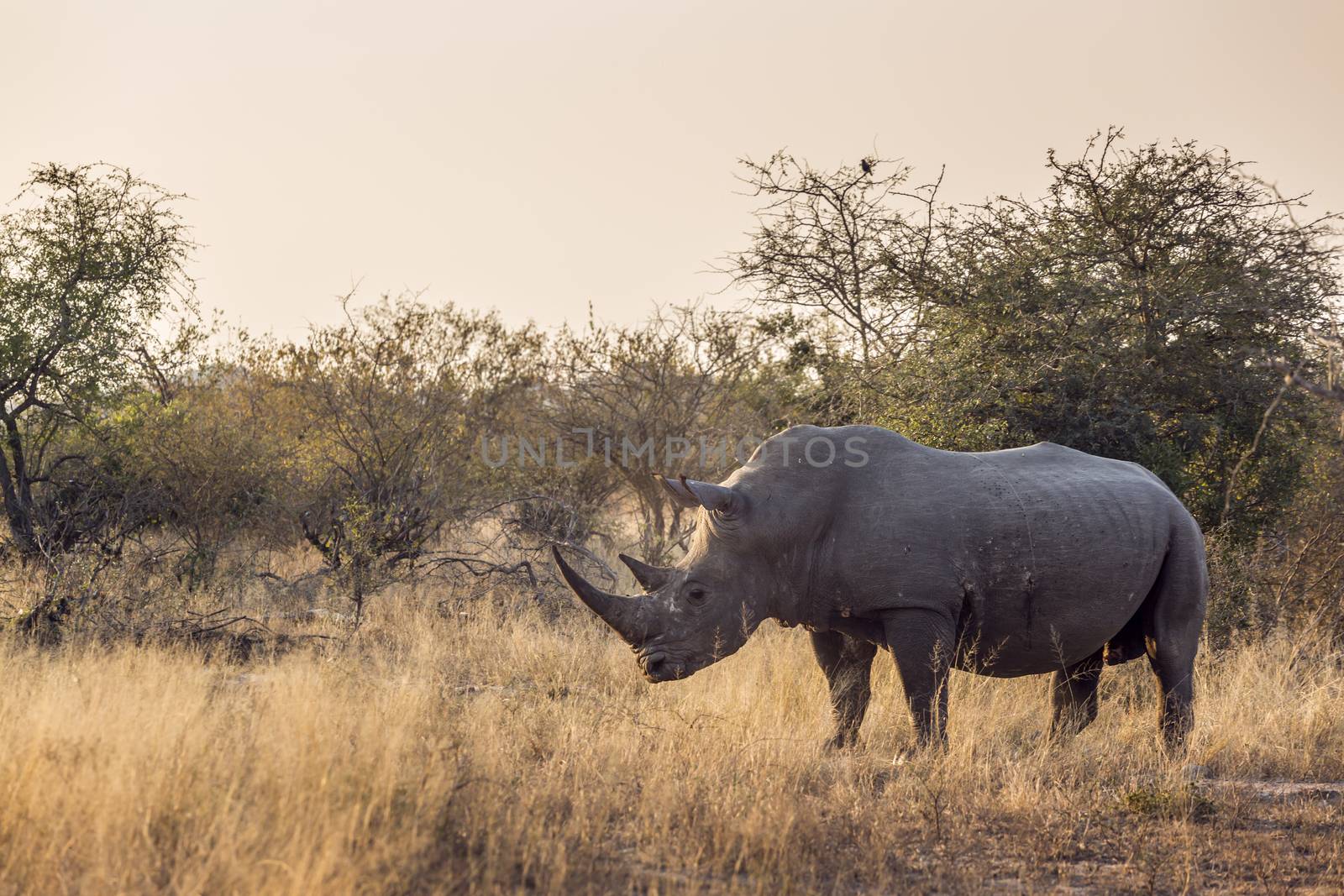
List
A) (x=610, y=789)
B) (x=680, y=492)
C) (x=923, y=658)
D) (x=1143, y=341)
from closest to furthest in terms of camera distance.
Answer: (x=610, y=789) → (x=923, y=658) → (x=680, y=492) → (x=1143, y=341)

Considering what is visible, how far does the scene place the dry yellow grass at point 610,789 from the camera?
418 centimetres

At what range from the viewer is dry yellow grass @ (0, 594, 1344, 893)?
4176 mm

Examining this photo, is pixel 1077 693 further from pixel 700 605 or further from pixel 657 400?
pixel 657 400

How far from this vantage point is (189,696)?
233 inches

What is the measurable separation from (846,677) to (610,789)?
2160mm

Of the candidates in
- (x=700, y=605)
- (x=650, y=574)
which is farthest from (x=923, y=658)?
(x=650, y=574)

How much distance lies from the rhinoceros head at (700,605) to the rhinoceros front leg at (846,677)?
2.50 ft

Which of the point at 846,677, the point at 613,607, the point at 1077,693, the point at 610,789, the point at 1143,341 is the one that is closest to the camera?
the point at 610,789

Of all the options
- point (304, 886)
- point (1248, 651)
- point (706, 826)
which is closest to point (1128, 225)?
point (1248, 651)

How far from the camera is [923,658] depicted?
643 centimetres

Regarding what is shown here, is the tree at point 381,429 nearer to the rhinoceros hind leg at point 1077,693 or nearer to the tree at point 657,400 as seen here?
the tree at point 657,400

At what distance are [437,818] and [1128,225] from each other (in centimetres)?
897

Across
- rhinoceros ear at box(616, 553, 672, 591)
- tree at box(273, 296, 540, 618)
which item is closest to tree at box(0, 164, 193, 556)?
tree at box(273, 296, 540, 618)

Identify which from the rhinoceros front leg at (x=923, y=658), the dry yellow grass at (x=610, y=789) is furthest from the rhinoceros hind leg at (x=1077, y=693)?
the rhinoceros front leg at (x=923, y=658)
